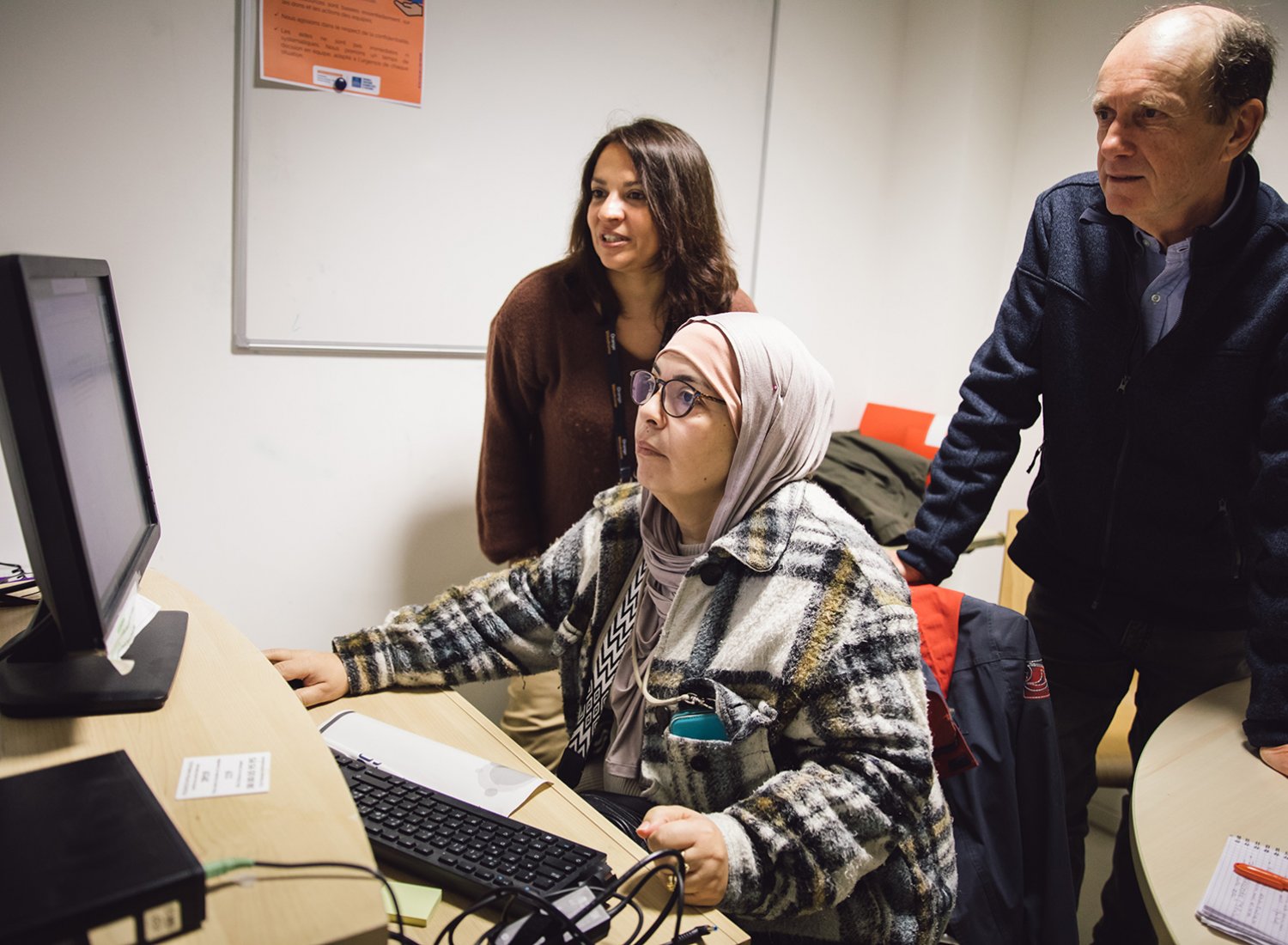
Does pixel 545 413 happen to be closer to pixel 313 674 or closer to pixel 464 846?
pixel 313 674

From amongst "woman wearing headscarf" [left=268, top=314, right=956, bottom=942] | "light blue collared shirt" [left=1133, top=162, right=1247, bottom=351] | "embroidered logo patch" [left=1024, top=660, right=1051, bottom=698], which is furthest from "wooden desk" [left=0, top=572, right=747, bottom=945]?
"light blue collared shirt" [left=1133, top=162, right=1247, bottom=351]

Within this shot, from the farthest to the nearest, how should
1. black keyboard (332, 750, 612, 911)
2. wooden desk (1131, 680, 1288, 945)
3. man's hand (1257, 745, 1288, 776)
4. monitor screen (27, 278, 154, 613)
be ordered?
man's hand (1257, 745, 1288, 776)
wooden desk (1131, 680, 1288, 945)
black keyboard (332, 750, 612, 911)
monitor screen (27, 278, 154, 613)

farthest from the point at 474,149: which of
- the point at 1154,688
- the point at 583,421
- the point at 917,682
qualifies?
the point at 1154,688

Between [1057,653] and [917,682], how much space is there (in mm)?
781

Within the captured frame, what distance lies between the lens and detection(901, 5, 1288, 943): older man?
141 cm

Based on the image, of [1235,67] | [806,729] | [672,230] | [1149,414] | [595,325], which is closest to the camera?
[806,729]

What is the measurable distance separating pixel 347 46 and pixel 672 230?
0.83 metres

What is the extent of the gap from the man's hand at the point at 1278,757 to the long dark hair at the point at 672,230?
1.23 meters

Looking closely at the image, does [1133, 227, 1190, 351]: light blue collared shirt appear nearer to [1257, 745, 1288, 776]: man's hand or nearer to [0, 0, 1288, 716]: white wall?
[1257, 745, 1288, 776]: man's hand

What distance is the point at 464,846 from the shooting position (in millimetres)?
969

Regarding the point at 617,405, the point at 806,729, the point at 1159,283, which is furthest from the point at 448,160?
the point at 806,729

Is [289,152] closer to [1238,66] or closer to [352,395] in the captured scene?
[352,395]

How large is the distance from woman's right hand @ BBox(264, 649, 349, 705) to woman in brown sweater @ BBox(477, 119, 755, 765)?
0.83m

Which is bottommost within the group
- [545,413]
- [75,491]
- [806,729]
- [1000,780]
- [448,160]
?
[1000,780]
